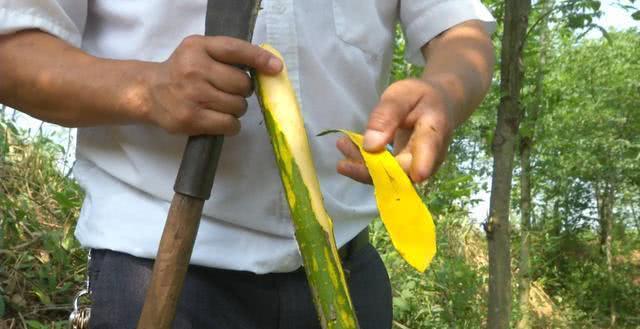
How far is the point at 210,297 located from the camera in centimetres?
94

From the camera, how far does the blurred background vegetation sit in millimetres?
2555

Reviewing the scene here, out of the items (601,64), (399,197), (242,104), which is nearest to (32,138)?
(242,104)

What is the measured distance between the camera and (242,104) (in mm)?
799

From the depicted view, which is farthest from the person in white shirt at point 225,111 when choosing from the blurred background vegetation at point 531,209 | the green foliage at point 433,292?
the green foliage at point 433,292

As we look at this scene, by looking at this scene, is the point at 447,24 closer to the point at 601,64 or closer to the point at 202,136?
the point at 202,136

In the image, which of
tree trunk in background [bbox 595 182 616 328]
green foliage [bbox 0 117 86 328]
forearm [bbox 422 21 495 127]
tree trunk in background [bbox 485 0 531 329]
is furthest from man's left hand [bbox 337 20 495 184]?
tree trunk in background [bbox 595 182 616 328]

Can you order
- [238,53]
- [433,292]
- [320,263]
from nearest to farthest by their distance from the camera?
[320,263] < [238,53] < [433,292]

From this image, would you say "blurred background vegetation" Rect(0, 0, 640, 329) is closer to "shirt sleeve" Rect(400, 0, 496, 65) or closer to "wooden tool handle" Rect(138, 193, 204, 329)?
"shirt sleeve" Rect(400, 0, 496, 65)

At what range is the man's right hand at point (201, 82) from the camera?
2.49ft

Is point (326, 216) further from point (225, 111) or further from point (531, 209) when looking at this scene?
point (531, 209)

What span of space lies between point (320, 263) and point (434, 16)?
0.62 metres

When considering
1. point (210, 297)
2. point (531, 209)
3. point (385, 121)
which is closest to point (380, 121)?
point (385, 121)

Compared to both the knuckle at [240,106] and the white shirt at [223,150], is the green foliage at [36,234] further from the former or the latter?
the knuckle at [240,106]

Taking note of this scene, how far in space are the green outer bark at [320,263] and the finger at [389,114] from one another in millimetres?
91
